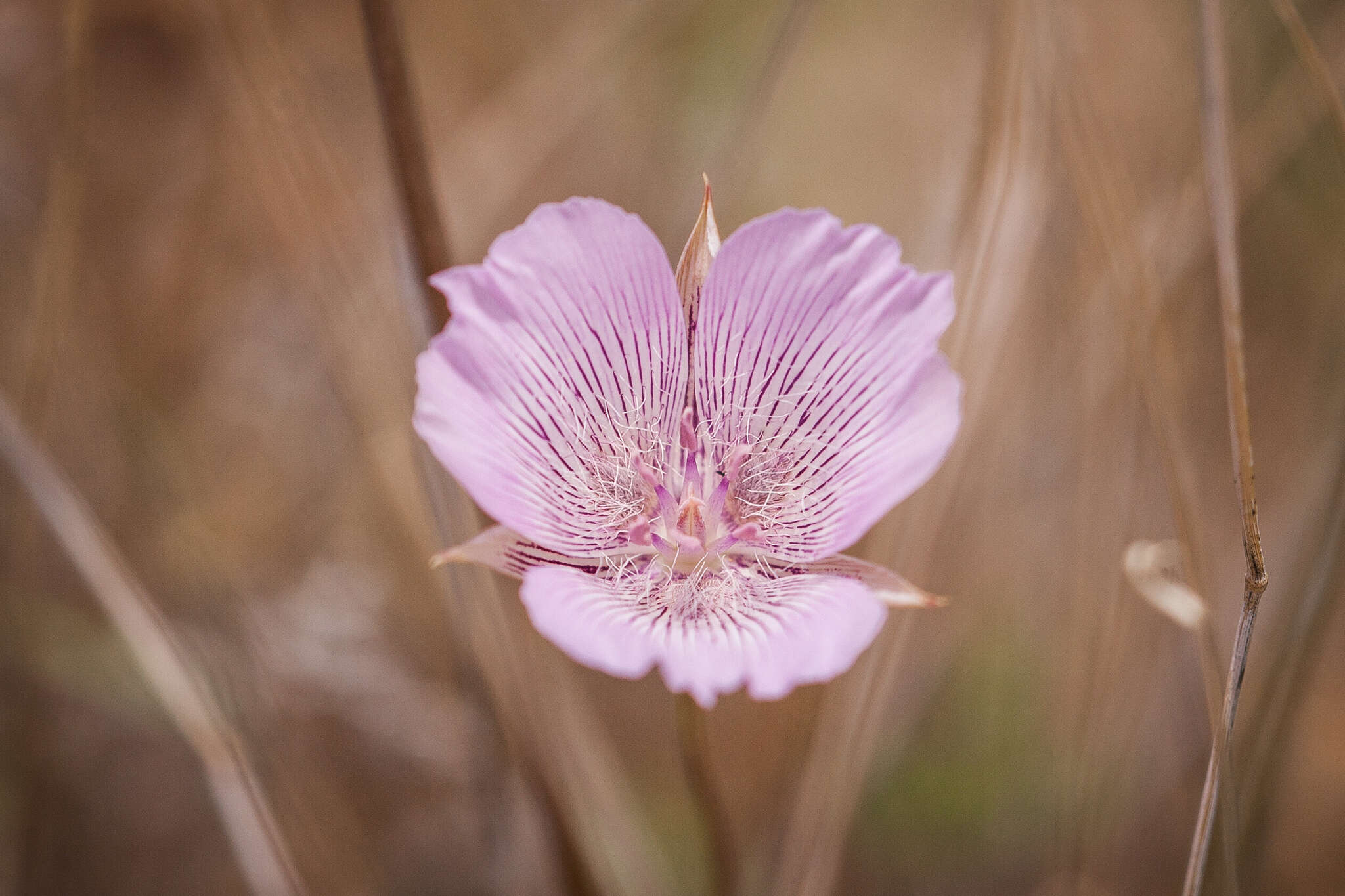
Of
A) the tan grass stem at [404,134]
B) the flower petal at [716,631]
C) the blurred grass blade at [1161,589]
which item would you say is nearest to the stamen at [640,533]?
the flower petal at [716,631]

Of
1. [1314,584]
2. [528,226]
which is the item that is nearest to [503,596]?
[528,226]

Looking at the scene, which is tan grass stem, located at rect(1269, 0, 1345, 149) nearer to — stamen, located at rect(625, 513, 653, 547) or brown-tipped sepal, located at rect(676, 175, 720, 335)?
brown-tipped sepal, located at rect(676, 175, 720, 335)

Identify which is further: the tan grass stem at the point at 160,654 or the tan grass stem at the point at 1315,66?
the tan grass stem at the point at 160,654

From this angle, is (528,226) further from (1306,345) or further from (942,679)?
(1306,345)

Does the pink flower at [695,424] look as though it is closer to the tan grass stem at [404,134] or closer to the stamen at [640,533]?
the stamen at [640,533]

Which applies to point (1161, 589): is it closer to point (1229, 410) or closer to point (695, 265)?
point (1229, 410)
